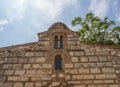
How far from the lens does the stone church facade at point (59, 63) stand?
6.59 m

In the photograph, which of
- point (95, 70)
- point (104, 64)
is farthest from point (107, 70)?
point (95, 70)

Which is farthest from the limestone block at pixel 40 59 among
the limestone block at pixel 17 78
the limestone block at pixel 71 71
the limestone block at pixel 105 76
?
the limestone block at pixel 105 76

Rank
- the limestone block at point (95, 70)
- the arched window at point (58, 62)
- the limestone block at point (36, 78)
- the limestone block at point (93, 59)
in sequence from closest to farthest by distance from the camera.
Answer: the limestone block at point (36, 78), the limestone block at point (95, 70), the arched window at point (58, 62), the limestone block at point (93, 59)

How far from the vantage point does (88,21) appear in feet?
47.8

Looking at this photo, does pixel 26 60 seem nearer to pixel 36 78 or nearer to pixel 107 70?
pixel 36 78

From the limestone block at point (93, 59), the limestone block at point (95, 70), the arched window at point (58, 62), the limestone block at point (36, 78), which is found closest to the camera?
the limestone block at point (36, 78)

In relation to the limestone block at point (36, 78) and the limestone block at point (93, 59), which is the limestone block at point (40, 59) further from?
the limestone block at point (93, 59)

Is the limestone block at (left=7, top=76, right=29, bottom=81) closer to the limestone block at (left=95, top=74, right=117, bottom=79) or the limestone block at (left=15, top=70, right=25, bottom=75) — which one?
the limestone block at (left=15, top=70, right=25, bottom=75)

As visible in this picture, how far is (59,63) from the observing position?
7109 mm

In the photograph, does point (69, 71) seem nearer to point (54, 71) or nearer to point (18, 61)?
point (54, 71)

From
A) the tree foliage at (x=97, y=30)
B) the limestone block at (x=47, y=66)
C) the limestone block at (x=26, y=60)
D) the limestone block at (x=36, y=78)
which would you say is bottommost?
the limestone block at (x=36, y=78)

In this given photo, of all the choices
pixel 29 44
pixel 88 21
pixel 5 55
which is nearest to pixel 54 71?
pixel 29 44

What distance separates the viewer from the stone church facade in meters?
6.59

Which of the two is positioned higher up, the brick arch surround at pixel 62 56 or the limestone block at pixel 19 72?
the brick arch surround at pixel 62 56
